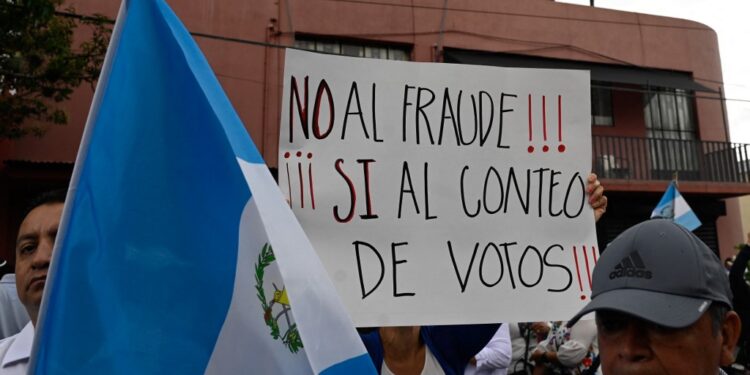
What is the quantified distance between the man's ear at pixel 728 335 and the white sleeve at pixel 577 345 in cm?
421

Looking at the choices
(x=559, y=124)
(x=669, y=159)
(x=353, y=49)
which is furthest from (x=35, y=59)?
(x=669, y=159)

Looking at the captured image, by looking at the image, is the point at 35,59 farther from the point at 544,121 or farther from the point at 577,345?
the point at 544,121

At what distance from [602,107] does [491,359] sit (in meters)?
12.7

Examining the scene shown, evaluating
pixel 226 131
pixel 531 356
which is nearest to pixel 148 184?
pixel 226 131

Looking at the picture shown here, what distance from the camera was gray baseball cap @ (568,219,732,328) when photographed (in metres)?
1.46

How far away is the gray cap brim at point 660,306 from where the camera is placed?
56.7 inches

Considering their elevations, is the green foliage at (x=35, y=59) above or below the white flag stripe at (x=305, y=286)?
above

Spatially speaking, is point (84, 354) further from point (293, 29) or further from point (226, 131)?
point (293, 29)

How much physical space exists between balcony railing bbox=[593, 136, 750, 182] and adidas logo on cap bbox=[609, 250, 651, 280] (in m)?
14.3

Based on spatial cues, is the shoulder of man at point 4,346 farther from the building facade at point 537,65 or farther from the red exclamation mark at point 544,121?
the building facade at point 537,65

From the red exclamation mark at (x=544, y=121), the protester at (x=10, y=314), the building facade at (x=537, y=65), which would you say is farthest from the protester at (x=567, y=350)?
the building facade at (x=537, y=65)

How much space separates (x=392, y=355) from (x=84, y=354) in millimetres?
1540

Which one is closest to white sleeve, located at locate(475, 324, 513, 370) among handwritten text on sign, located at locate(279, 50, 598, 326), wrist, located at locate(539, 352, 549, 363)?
wrist, located at locate(539, 352, 549, 363)

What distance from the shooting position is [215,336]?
1.59 metres
